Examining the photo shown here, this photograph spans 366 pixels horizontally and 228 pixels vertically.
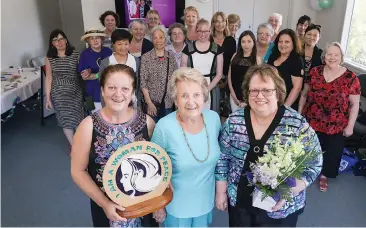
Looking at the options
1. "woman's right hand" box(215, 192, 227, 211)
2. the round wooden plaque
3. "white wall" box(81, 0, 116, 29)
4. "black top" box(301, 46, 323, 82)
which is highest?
"white wall" box(81, 0, 116, 29)

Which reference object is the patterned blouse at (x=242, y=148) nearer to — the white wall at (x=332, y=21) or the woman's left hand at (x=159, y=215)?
the woman's left hand at (x=159, y=215)

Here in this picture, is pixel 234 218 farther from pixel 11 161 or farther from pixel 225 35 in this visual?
pixel 11 161

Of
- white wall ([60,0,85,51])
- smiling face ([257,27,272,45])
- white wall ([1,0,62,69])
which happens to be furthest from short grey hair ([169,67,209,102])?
white wall ([60,0,85,51])

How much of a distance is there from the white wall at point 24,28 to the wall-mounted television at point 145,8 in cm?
182

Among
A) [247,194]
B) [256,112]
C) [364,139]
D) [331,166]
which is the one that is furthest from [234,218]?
[364,139]

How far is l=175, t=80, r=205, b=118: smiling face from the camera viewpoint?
170 centimetres

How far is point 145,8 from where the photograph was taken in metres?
6.63

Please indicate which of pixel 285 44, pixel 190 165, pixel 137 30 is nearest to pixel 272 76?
pixel 190 165

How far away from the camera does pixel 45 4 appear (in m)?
7.36

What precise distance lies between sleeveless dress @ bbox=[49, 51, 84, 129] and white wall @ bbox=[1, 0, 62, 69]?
9.04 ft

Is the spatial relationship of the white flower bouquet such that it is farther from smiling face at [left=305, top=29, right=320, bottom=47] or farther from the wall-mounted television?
the wall-mounted television

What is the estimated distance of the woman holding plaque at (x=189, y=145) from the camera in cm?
171

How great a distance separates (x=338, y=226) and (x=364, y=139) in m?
1.49

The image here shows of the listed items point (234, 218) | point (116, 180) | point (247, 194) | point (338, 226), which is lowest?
point (338, 226)
